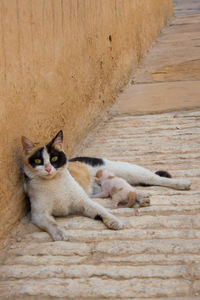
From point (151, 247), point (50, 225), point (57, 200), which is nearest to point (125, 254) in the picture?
point (151, 247)

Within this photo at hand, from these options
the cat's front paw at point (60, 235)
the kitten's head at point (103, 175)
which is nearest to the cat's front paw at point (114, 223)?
the cat's front paw at point (60, 235)

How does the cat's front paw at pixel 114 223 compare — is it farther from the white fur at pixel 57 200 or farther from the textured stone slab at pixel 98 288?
the textured stone slab at pixel 98 288

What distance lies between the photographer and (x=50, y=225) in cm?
348

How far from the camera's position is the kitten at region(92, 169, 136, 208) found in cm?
386

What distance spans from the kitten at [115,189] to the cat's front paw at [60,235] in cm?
65

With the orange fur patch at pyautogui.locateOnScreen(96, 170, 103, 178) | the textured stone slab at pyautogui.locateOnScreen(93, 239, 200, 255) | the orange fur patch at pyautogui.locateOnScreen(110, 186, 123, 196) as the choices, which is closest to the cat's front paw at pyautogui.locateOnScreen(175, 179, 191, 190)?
the orange fur patch at pyautogui.locateOnScreen(110, 186, 123, 196)

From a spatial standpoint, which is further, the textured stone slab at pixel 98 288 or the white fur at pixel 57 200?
the white fur at pixel 57 200

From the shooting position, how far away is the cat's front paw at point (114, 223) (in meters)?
3.45

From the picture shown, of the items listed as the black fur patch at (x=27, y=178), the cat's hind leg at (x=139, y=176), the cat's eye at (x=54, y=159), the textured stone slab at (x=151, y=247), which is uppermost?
the cat's eye at (x=54, y=159)

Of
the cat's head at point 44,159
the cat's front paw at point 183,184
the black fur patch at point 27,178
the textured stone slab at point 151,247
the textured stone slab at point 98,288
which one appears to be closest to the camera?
the textured stone slab at point 98,288

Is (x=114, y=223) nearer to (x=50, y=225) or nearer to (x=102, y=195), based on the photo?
(x=50, y=225)

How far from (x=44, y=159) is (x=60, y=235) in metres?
0.62

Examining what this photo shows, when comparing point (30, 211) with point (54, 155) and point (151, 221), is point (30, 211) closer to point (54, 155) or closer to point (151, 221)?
point (54, 155)

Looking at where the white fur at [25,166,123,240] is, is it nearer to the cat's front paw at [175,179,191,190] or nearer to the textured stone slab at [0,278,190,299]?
the textured stone slab at [0,278,190,299]
